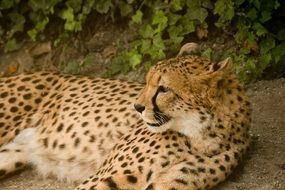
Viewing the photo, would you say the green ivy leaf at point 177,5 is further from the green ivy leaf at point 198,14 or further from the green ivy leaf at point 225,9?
the green ivy leaf at point 225,9

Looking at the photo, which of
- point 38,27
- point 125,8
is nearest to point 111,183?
point 125,8

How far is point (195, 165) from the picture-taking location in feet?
13.2

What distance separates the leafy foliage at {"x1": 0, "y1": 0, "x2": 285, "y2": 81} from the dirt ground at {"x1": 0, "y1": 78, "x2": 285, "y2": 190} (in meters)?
0.23

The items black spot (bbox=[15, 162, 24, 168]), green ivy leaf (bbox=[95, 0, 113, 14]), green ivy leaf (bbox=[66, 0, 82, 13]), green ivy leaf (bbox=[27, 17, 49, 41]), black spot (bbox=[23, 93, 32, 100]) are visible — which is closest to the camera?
black spot (bbox=[15, 162, 24, 168])

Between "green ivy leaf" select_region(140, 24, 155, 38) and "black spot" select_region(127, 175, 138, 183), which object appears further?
"green ivy leaf" select_region(140, 24, 155, 38)

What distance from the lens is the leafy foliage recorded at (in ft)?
18.2

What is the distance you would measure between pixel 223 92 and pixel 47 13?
265cm

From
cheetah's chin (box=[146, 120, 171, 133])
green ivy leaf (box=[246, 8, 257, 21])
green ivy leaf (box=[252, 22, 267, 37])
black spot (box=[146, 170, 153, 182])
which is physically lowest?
black spot (box=[146, 170, 153, 182])

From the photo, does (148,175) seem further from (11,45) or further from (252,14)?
(11,45)

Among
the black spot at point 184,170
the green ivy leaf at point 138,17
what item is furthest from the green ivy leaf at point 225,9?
the black spot at point 184,170

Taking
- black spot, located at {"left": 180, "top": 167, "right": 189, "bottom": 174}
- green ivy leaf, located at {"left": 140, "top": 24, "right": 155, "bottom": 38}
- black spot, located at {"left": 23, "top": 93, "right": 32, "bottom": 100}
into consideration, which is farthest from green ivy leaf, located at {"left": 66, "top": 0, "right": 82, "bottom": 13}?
black spot, located at {"left": 180, "top": 167, "right": 189, "bottom": 174}

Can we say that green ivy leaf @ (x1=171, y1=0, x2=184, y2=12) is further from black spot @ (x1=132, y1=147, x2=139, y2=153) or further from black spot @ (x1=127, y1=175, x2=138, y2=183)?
black spot @ (x1=127, y1=175, x2=138, y2=183)

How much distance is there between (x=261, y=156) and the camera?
14.7 ft

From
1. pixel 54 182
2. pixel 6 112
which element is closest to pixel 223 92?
pixel 54 182
